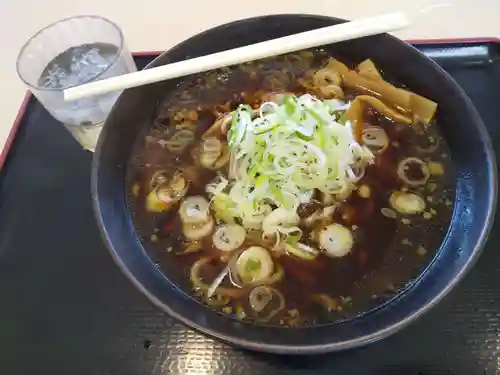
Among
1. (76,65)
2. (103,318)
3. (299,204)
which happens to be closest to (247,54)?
(299,204)

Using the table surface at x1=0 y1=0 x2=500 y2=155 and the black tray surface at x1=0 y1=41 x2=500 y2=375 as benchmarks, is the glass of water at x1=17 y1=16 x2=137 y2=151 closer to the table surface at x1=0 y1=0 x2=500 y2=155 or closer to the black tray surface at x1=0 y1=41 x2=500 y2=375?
the black tray surface at x1=0 y1=41 x2=500 y2=375

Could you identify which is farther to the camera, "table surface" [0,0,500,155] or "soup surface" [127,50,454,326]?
"table surface" [0,0,500,155]

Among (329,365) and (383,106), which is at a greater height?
(383,106)

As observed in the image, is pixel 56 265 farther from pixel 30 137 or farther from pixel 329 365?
pixel 329 365

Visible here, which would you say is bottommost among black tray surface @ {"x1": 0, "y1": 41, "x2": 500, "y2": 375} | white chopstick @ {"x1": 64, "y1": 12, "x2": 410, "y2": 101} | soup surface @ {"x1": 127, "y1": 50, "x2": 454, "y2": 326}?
black tray surface @ {"x1": 0, "y1": 41, "x2": 500, "y2": 375}

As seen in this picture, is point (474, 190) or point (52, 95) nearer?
point (474, 190)

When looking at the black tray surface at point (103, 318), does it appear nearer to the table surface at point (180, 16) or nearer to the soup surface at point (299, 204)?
the soup surface at point (299, 204)

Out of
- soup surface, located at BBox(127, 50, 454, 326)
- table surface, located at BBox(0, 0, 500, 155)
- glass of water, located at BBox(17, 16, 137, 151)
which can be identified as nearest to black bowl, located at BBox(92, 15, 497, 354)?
soup surface, located at BBox(127, 50, 454, 326)

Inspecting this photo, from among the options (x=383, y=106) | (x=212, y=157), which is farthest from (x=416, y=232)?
(x=212, y=157)
